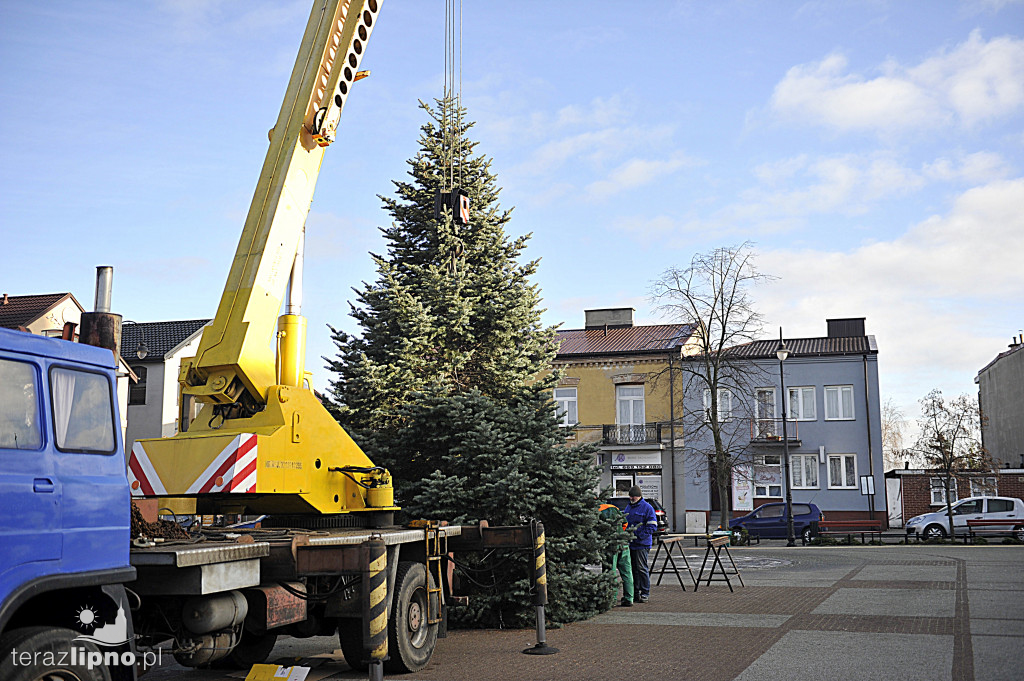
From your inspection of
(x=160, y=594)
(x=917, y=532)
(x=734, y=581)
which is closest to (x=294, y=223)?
(x=160, y=594)

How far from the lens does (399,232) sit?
55.7ft

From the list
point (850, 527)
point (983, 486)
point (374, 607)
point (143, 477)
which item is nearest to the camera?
point (374, 607)

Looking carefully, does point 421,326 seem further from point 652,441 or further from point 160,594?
point 652,441

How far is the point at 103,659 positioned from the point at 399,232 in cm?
1230

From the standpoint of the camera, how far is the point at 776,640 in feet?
35.3

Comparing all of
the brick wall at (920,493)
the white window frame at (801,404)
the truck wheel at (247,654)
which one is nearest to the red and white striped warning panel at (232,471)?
the truck wheel at (247,654)

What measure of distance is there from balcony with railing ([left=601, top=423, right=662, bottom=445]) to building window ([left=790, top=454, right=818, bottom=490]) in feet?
22.3

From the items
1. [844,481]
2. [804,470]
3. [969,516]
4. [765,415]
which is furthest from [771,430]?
[969,516]

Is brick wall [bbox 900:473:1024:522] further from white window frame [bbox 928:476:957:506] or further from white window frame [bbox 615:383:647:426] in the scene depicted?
white window frame [bbox 615:383:647:426]

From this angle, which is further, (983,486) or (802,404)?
(802,404)

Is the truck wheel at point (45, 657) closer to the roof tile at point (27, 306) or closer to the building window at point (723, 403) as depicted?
the roof tile at point (27, 306)

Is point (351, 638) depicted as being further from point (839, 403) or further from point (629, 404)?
point (839, 403)

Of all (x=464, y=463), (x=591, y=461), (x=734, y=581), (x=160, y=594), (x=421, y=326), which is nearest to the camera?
(x=160, y=594)

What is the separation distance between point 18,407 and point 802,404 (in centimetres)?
4219
